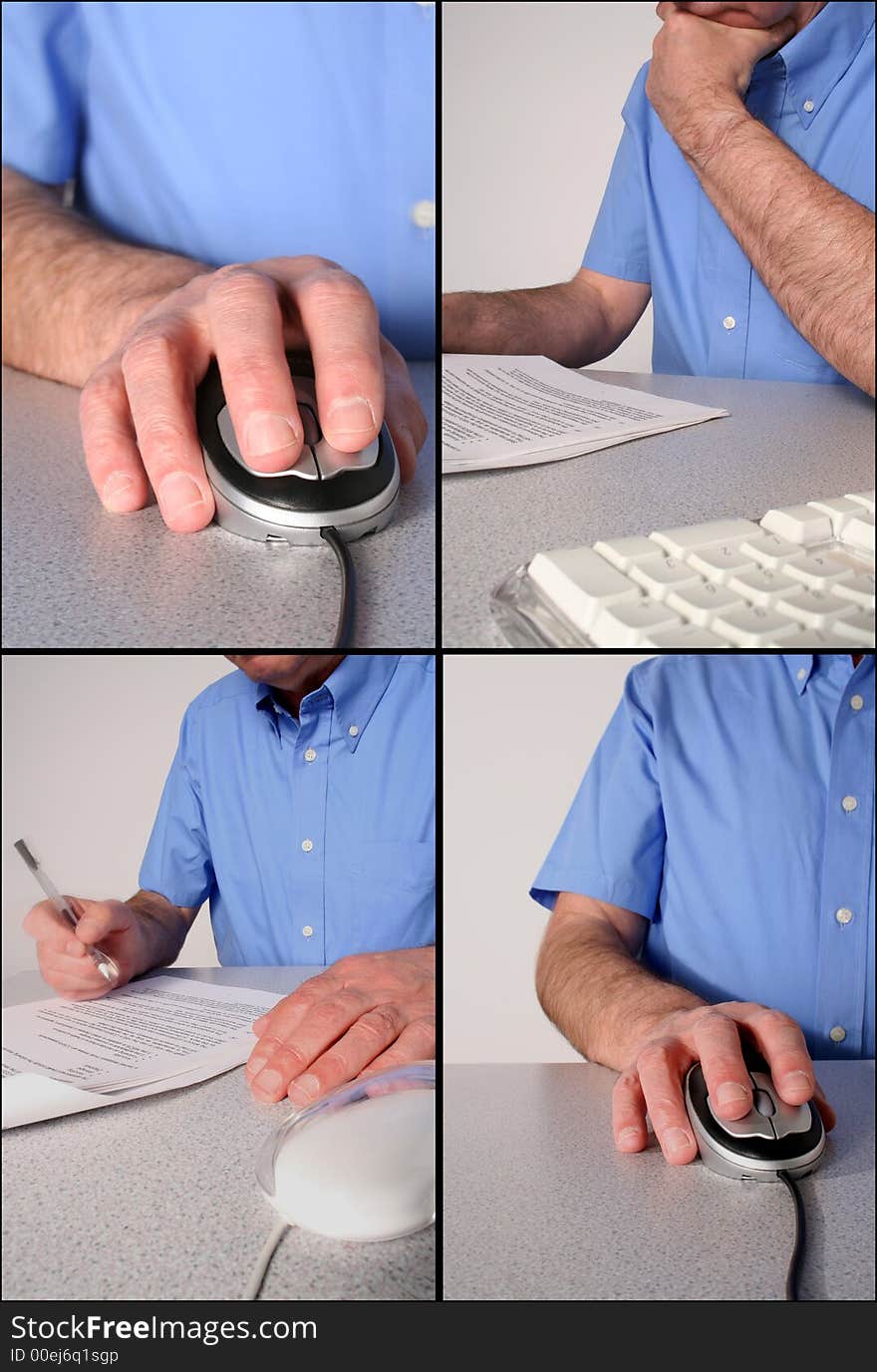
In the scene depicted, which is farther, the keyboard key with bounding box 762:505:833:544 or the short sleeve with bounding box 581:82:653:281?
the short sleeve with bounding box 581:82:653:281

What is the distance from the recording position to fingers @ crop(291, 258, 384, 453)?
1.33 feet

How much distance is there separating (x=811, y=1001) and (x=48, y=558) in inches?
17.9

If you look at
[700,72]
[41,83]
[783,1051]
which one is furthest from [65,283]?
[783,1051]

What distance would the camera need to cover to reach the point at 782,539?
0.40 meters

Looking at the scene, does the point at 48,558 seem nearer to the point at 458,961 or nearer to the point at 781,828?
the point at 458,961

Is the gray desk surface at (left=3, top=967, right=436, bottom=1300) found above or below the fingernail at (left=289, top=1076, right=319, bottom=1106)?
A: below

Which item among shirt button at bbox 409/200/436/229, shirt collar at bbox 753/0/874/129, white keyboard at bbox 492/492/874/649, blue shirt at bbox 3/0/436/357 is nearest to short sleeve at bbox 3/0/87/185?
blue shirt at bbox 3/0/436/357

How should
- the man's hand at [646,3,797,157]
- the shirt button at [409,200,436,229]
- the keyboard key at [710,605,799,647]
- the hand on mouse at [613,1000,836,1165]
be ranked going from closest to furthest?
the keyboard key at [710,605,799,647]
the hand on mouse at [613,1000,836,1165]
the man's hand at [646,3,797,157]
the shirt button at [409,200,436,229]

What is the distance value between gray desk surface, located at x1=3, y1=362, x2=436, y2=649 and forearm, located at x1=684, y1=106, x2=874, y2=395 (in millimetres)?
248

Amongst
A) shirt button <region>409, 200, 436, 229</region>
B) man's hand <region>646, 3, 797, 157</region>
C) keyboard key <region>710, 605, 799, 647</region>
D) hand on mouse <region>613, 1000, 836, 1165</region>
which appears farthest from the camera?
shirt button <region>409, 200, 436, 229</region>

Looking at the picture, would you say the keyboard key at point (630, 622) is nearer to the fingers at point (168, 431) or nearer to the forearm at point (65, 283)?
the fingers at point (168, 431)

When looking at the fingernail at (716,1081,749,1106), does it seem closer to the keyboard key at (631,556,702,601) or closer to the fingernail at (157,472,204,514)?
the keyboard key at (631,556,702,601)

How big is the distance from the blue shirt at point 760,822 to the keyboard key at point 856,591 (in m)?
0.17
